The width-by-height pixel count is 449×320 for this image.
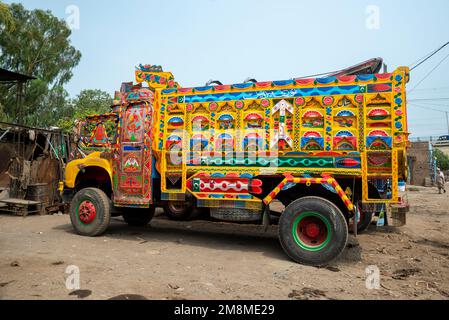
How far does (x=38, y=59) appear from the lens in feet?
87.0

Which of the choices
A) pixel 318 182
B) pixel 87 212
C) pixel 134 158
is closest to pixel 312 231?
pixel 318 182

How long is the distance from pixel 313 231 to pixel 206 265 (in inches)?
67.7

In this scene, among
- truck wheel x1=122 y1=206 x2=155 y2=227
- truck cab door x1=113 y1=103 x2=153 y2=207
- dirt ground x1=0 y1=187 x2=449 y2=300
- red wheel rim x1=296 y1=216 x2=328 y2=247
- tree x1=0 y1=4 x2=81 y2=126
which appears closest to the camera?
dirt ground x1=0 y1=187 x2=449 y2=300

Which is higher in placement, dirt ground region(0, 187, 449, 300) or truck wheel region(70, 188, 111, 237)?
truck wheel region(70, 188, 111, 237)

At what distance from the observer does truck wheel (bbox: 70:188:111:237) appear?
6578 millimetres

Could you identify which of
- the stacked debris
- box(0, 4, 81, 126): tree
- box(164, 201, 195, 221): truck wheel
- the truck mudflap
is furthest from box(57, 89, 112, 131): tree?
the truck mudflap

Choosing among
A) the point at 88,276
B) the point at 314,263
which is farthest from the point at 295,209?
the point at 88,276

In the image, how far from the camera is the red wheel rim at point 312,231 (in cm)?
498

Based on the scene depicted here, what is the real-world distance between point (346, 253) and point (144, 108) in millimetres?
4642

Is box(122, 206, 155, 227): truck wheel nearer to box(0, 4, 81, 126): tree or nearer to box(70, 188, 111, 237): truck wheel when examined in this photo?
box(70, 188, 111, 237): truck wheel

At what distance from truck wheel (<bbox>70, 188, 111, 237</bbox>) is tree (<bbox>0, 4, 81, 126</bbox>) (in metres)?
21.1

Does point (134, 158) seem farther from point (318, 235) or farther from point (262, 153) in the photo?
point (318, 235)
